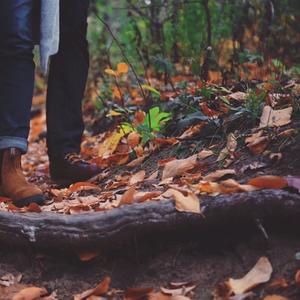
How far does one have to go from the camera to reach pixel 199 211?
5.90ft

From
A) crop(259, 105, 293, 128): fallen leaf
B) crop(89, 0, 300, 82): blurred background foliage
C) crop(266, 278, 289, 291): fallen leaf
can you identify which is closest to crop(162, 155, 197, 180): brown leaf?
crop(259, 105, 293, 128): fallen leaf

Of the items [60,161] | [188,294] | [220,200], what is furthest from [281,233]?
[60,161]

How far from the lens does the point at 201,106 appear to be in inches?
115

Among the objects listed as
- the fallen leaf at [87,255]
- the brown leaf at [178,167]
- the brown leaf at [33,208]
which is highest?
the brown leaf at [178,167]

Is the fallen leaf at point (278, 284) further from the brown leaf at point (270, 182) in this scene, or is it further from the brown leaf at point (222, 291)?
the brown leaf at point (270, 182)

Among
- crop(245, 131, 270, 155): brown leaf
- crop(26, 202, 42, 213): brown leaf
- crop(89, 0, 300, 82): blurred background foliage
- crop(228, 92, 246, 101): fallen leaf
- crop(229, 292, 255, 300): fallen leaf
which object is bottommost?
crop(26, 202, 42, 213): brown leaf

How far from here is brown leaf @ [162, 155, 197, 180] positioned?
Result: 2.38m

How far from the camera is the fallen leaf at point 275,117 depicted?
2.39m

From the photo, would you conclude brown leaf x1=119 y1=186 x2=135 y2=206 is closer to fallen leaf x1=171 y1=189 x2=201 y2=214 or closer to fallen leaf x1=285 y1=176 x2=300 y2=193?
fallen leaf x1=171 y1=189 x2=201 y2=214

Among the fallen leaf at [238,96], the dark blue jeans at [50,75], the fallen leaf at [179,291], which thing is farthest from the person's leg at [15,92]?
the fallen leaf at [238,96]

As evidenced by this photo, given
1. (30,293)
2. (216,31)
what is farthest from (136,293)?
(216,31)

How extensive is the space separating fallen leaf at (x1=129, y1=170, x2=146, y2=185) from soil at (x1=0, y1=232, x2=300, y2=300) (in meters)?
0.64

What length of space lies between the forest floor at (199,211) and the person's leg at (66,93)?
288 mm

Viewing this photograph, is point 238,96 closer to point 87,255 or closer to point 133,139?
point 133,139
